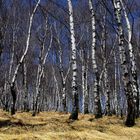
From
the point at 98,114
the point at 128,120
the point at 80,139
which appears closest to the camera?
the point at 80,139

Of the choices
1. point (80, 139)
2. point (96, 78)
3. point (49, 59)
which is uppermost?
point (49, 59)

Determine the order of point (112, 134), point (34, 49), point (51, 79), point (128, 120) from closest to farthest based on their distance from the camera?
point (112, 134)
point (128, 120)
point (34, 49)
point (51, 79)

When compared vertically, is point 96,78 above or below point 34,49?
below

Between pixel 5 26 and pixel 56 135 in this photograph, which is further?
pixel 5 26

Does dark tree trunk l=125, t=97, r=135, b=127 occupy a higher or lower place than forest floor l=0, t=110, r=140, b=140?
higher

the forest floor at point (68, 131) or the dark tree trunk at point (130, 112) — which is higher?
the dark tree trunk at point (130, 112)

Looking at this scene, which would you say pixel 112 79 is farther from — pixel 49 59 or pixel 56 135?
pixel 56 135

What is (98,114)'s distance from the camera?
56.5ft

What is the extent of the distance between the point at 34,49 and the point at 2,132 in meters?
29.2

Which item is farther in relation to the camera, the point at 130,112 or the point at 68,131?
the point at 130,112

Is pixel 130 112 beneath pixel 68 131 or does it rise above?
above

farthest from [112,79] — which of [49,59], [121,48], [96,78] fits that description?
[121,48]

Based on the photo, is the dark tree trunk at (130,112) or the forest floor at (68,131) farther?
the dark tree trunk at (130,112)

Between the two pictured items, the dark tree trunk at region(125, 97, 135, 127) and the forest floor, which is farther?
the dark tree trunk at region(125, 97, 135, 127)
